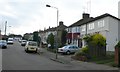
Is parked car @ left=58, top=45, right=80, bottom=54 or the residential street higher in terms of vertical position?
parked car @ left=58, top=45, right=80, bottom=54

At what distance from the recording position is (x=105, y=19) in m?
52.5

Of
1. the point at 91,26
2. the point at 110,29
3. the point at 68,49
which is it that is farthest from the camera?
the point at 91,26

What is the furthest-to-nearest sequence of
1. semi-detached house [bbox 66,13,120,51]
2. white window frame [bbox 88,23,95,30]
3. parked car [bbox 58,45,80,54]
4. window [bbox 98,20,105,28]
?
white window frame [bbox 88,23,95,30]
window [bbox 98,20,105,28]
semi-detached house [bbox 66,13,120,51]
parked car [bbox 58,45,80,54]

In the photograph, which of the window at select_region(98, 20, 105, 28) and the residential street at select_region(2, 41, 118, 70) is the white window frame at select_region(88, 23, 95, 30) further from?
the residential street at select_region(2, 41, 118, 70)

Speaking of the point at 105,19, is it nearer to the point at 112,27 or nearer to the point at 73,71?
the point at 112,27

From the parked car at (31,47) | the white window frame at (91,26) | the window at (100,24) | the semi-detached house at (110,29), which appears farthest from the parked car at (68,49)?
the white window frame at (91,26)

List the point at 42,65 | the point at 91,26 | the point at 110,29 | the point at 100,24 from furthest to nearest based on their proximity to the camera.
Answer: the point at 91,26 → the point at 100,24 → the point at 110,29 → the point at 42,65

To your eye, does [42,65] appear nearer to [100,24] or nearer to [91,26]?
[100,24]

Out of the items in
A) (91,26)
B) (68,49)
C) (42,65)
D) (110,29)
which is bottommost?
(42,65)

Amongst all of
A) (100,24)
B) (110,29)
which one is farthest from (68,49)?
(100,24)

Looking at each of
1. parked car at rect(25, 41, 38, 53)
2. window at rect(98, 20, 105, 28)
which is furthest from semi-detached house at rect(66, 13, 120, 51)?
parked car at rect(25, 41, 38, 53)

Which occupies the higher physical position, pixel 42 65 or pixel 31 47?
pixel 31 47

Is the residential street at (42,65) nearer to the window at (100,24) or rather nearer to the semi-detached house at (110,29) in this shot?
the semi-detached house at (110,29)

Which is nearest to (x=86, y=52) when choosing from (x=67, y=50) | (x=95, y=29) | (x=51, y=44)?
(x=67, y=50)
